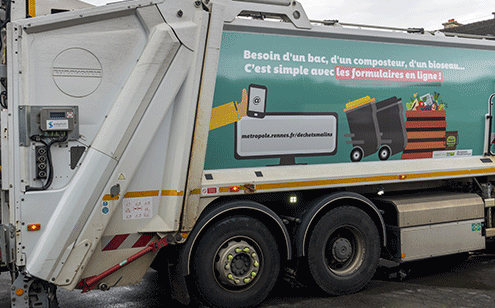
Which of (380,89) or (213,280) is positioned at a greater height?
(380,89)

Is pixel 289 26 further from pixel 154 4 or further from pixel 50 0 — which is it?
pixel 50 0

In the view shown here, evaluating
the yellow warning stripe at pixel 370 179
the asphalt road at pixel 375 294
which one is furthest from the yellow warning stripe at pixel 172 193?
the asphalt road at pixel 375 294

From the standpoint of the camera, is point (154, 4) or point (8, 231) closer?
point (8, 231)

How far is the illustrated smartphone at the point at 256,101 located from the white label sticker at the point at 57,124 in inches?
66.3

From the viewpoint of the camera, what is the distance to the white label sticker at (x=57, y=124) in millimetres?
3958

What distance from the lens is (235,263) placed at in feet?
15.7

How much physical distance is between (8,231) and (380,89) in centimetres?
400

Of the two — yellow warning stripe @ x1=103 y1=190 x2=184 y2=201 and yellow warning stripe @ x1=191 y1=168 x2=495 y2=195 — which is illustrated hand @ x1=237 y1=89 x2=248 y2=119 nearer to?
yellow warning stripe @ x1=191 y1=168 x2=495 y2=195

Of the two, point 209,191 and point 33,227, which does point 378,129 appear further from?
point 33,227

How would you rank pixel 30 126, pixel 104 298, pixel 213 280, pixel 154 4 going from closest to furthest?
pixel 30 126 → pixel 154 4 → pixel 213 280 → pixel 104 298

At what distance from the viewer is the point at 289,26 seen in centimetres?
499

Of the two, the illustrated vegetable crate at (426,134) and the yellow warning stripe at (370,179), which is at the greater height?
the illustrated vegetable crate at (426,134)

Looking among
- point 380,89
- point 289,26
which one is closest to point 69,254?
point 289,26

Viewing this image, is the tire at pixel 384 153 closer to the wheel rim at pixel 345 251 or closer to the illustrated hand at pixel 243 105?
the wheel rim at pixel 345 251
